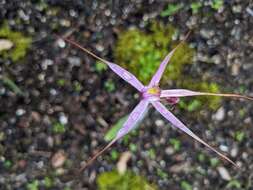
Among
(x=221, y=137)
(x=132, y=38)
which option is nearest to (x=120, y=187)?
(x=221, y=137)

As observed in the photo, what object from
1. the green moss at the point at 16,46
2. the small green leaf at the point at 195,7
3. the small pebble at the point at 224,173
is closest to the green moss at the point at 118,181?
the small pebble at the point at 224,173

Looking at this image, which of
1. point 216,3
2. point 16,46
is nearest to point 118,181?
point 16,46

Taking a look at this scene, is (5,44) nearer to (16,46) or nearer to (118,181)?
(16,46)

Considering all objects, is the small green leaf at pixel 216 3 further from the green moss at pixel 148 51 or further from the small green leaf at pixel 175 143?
the small green leaf at pixel 175 143

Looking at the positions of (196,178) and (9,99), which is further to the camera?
(196,178)

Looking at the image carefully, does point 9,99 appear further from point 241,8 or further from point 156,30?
point 241,8

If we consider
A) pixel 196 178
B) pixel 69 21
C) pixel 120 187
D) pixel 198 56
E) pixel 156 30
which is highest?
pixel 69 21

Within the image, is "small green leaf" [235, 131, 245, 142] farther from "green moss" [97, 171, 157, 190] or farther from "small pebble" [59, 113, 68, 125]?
"small pebble" [59, 113, 68, 125]

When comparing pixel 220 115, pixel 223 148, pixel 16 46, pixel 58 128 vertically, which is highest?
pixel 16 46
